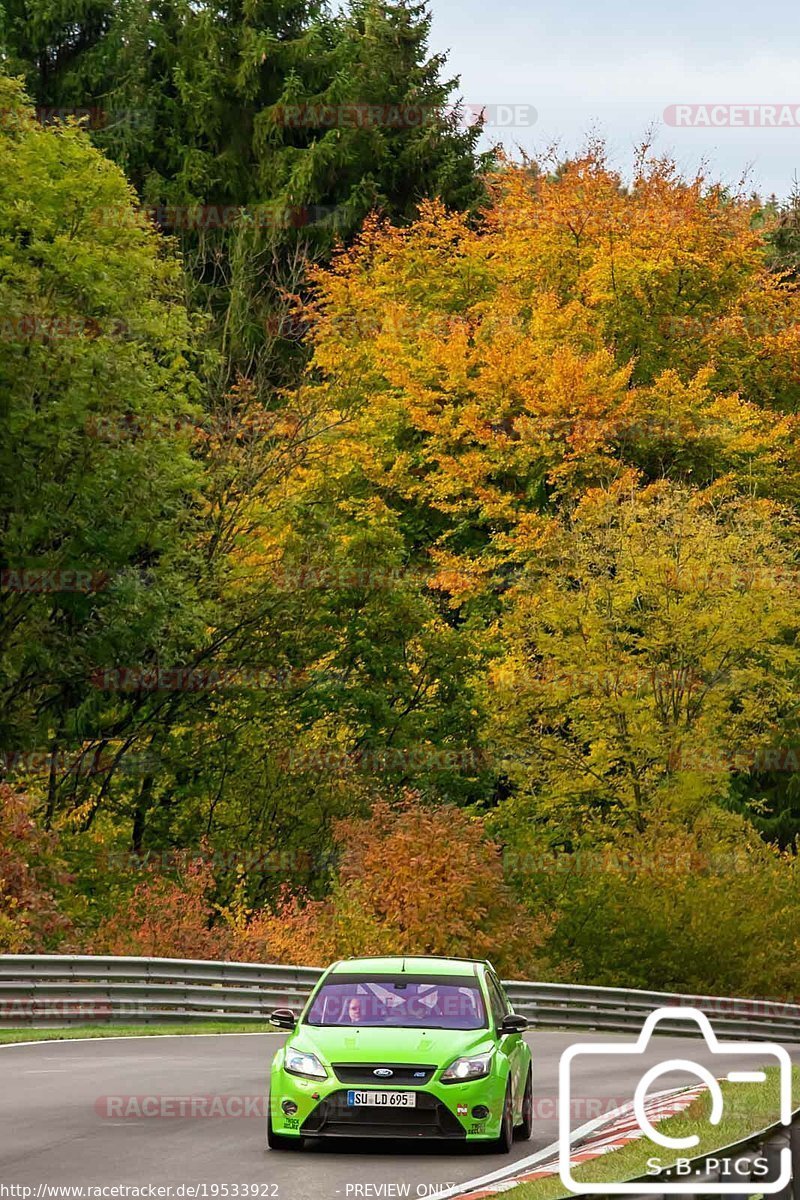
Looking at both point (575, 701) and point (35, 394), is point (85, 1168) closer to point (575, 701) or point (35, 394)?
point (35, 394)

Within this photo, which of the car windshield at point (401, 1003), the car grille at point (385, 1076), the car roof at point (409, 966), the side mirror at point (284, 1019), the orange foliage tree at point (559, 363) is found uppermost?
the orange foliage tree at point (559, 363)

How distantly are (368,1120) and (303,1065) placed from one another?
598mm

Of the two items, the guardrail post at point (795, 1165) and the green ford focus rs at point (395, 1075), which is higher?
the guardrail post at point (795, 1165)

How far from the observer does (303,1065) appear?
1359 centimetres

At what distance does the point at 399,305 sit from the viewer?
5694 cm

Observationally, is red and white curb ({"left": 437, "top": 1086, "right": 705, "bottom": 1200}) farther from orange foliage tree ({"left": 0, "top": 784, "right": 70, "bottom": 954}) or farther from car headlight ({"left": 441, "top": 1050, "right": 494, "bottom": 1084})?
orange foliage tree ({"left": 0, "top": 784, "right": 70, "bottom": 954})

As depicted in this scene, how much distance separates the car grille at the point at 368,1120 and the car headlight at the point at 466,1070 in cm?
20

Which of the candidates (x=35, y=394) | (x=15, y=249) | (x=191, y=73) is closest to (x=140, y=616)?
(x=35, y=394)

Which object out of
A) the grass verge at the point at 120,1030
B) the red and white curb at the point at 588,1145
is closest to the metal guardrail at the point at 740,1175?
the red and white curb at the point at 588,1145

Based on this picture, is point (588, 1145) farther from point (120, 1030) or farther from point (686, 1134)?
point (120, 1030)

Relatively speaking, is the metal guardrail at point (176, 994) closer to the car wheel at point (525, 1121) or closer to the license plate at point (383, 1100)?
the car wheel at point (525, 1121)

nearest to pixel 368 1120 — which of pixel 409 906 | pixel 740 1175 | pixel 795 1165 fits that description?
pixel 740 1175

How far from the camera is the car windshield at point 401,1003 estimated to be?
14.4 m

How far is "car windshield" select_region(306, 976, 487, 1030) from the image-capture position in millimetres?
14398
